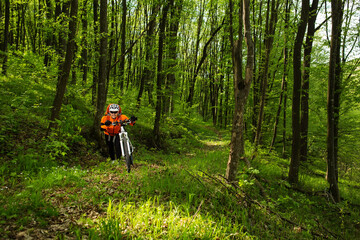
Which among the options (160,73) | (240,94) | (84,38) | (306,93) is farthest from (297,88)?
(84,38)

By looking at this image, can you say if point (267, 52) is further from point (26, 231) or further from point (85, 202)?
point (26, 231)

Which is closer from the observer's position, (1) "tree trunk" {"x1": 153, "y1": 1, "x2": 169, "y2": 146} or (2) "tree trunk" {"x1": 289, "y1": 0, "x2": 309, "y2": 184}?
(2) "tree trunk" {"x1": 289, "y1": 0, "x2": 309, "y2": 184}

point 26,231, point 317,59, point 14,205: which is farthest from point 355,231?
point 317,59

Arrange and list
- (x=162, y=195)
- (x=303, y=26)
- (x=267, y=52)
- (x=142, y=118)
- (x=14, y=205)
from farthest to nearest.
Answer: (x=142, y=118), (x=267, y=52), (x=303, y=26), (x=162, y=195), (x=14, y=205)

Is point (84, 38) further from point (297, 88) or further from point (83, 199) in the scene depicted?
point (297, 88)

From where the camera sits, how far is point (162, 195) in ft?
17.4

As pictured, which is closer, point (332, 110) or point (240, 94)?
point (240, 94)

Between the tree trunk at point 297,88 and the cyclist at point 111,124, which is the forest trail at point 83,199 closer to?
the cyclist at point 111,124

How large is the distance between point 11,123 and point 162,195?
6142mm

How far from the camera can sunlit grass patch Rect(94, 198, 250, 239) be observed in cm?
361

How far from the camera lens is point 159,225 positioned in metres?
3.91

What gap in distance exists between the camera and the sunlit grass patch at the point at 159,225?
3.61 meters

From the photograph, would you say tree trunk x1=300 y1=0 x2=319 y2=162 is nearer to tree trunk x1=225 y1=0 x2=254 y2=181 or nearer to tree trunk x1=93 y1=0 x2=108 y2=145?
tree trunk x1=225 y1=0 x2=254 y2=181

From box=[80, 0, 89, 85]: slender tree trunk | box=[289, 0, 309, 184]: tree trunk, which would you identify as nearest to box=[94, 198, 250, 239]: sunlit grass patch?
box=[289, 0, 309, 184]: tree trunk
